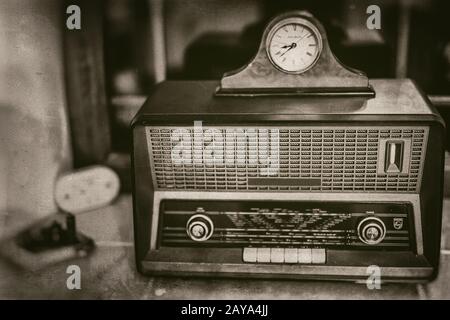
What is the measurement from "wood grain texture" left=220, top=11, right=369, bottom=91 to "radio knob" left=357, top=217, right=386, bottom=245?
345mm

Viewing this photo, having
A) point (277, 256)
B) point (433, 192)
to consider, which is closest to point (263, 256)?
point (277, 256)

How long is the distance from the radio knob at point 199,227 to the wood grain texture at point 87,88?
62 cm

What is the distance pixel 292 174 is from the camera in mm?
1377

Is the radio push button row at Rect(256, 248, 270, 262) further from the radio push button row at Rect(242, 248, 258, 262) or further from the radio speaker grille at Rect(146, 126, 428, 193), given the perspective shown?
the radio speaker grille at Rect(146, 126, 428, 193)

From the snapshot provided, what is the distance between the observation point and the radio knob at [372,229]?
54.1 inches

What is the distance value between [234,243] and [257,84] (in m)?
0.42

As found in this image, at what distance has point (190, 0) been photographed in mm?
1764

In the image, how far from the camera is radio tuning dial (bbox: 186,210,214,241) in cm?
141

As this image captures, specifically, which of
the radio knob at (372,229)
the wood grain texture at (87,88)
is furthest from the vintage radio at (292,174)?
the wood grain texture at (87,88)

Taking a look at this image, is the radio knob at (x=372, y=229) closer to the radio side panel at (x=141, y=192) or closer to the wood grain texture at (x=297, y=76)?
the wood grain texture at (x=297, y=76)

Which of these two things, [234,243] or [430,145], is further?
[234,243]

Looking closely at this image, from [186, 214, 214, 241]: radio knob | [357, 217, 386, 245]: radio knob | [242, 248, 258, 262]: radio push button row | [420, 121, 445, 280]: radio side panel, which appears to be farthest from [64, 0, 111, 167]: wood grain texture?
[420, 121, 445, 280]: radio side panel

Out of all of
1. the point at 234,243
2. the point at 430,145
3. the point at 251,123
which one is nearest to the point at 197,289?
the point at 234,243
